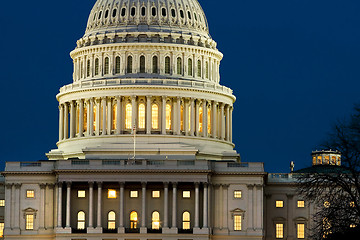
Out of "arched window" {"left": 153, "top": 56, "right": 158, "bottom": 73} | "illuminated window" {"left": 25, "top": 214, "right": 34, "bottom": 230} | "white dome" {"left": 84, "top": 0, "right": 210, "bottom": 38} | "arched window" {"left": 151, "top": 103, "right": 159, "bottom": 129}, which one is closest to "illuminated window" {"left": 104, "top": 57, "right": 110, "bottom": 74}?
"white dome" {"left": 84, "top": 0, "right": 210, "bottom": 38}

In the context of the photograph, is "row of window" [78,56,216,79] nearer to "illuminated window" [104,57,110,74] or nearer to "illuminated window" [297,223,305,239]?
"illuminated window" [104,57,110,74]

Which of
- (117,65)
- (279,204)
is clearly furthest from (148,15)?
(279,204)

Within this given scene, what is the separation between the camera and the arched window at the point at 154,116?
192 meters

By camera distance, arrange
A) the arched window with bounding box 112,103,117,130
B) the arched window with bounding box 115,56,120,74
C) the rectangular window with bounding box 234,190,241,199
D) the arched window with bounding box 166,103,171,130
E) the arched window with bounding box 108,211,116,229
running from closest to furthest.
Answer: the arched window with bounding box 108,211,116,229, the rectangular window with bounding box 234,190,241,199, the arched window with bounding box 166,103,171,130, the arched window with bounding box 112,103,117,130, the arched window with bounding box 115,56,120,74

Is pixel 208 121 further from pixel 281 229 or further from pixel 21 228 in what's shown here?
pixel 21 228

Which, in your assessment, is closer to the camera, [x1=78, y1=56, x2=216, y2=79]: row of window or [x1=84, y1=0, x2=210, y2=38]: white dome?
[x1=78, y1=56, x2=216, y2=79]: row of window

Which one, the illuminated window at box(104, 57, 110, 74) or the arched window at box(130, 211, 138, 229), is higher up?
the illuminated window at box(104, 57, 110, 74)

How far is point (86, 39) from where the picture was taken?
199m

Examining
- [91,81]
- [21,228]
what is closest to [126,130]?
[91,81]

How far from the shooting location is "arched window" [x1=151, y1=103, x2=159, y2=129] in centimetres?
19162

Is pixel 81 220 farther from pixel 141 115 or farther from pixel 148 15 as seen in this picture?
pixel 148 15

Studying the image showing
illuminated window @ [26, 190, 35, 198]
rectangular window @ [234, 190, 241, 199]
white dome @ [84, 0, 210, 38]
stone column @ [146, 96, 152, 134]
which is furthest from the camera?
white dome @ [84, 0, 210, 38]

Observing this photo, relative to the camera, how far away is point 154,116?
631 ft

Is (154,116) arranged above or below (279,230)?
above
